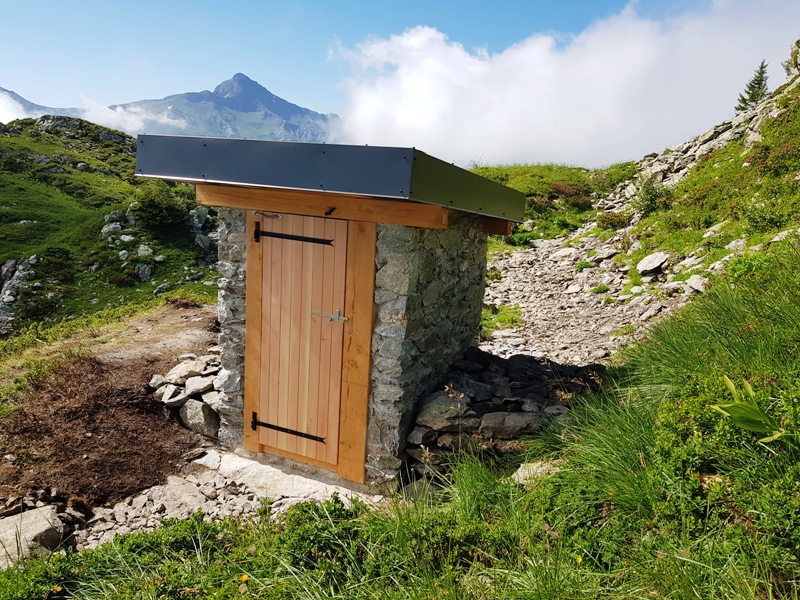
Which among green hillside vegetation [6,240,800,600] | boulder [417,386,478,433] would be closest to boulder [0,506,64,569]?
green hillside vegetation [6,240,800,600]

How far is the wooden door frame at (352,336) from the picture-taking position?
5289mm

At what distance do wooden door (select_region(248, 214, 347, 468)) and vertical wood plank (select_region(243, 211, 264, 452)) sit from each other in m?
0.05

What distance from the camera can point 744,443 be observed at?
122 inches

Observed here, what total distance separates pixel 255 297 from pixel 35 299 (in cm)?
974

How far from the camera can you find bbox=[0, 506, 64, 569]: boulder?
13.6 ft

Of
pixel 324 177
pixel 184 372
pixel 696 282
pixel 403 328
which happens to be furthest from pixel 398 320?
pixel 696 282

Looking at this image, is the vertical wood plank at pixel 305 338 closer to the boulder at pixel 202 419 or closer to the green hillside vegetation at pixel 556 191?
the boulder at pixel 202 419

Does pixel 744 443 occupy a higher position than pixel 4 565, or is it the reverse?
pixel 744 443

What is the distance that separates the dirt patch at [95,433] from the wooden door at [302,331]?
1416mm

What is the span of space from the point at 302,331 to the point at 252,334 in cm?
70

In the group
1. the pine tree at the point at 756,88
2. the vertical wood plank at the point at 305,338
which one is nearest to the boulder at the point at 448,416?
the vertical wood plank at the point at 305,338

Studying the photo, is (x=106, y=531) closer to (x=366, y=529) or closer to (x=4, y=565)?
(x=4, y=565)

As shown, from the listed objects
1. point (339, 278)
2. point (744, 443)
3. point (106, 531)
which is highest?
point (339, 278)

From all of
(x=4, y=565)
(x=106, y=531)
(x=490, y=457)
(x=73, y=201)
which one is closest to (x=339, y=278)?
(x=490, y=457)
